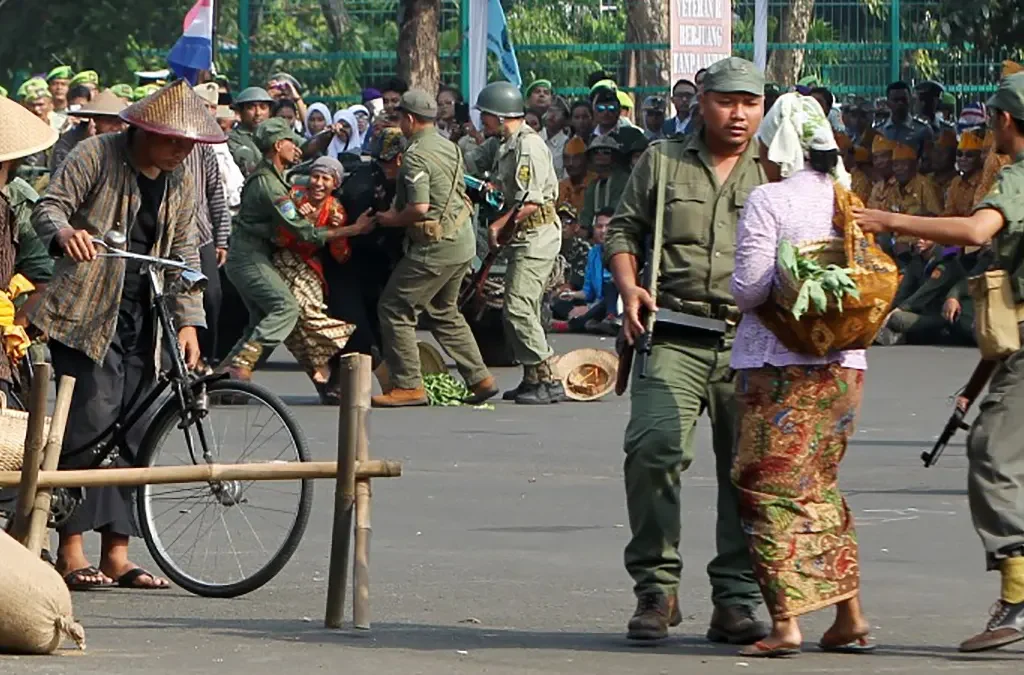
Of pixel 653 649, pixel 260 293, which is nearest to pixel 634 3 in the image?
pixel 260 293

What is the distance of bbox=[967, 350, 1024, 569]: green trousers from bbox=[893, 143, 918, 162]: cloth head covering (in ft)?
49.2

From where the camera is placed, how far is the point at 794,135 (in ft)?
25.0

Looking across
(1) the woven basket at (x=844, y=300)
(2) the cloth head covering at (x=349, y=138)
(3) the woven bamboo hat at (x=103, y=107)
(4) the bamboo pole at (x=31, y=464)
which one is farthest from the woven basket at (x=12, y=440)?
(2) the cloth head covering at (x=349, y=138)

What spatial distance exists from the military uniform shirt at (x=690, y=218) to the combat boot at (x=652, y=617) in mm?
970

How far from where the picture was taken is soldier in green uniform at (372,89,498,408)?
16.3m

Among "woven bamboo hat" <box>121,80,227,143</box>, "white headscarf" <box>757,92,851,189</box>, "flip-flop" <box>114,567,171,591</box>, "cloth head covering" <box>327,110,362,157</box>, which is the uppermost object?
"white headscarf" <box>757,92,851,189</box>

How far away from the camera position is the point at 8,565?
7699 millimetres

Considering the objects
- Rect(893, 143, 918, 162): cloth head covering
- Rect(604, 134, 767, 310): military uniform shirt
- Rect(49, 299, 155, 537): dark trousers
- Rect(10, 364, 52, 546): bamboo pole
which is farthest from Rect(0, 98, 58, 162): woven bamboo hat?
Rect(893, 143, 918, 162): cloth head covering

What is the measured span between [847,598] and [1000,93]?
1.75 meters

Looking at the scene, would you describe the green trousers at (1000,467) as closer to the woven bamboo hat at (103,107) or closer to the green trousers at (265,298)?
the woven bamboo hat at (103,107)

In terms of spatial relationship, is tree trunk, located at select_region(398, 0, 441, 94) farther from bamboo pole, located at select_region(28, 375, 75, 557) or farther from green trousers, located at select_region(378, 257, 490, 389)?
bamboo pole, located at select_region(28, 375, 75, 557)

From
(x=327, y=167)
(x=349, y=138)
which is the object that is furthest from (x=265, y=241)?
(x=349, y=138)

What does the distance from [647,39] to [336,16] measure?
4990 millimetres

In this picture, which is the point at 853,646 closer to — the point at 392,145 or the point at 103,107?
the point at 103,107
